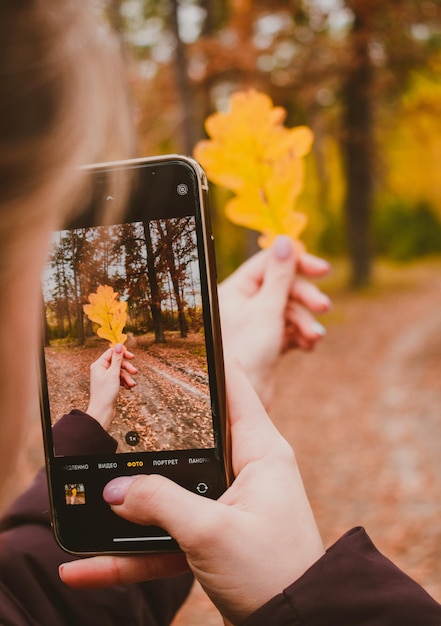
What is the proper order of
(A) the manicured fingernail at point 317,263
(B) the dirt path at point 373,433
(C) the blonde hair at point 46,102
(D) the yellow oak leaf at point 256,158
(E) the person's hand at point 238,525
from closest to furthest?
(C) the blonde hair at point 46,102, (E) the person's hand at point 238,525, (D) the yellow oak leaf at point 256,158, (A) the manicured fingernail at point 317,263, (B) the dirt path at point 373,433

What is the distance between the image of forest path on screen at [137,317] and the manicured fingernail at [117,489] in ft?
0.16

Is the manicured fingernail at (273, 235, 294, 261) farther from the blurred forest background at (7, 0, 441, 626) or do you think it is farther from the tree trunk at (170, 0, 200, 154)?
the tree trunk at (170, 0, 200, 154)

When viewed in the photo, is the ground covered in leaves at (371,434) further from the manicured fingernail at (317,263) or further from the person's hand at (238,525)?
the person's hand at (238,525)

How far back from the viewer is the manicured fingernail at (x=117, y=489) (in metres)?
1.04

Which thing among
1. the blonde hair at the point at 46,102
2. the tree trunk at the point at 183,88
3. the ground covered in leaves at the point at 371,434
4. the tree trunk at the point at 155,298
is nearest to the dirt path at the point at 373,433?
the ground covered in leaves at the point at 371,434

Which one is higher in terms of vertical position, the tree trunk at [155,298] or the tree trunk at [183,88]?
the tree trunk at [183,88]

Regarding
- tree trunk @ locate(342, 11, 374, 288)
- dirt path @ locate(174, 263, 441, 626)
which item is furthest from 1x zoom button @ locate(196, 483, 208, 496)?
tree trunk @ locate(342, 11, 374, 288)

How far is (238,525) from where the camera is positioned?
2.92 ft

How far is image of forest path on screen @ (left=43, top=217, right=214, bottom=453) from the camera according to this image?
1.02 meters

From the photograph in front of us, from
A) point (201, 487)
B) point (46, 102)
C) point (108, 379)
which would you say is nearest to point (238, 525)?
point (201, 487)

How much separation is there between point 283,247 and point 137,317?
2.14 ft

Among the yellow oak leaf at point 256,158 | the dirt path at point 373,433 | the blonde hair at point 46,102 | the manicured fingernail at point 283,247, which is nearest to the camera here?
the blonde hair at point 46,102

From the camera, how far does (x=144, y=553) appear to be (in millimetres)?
1048

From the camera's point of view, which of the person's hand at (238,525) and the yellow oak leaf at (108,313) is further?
the yellow oak leaf at (108,313)
